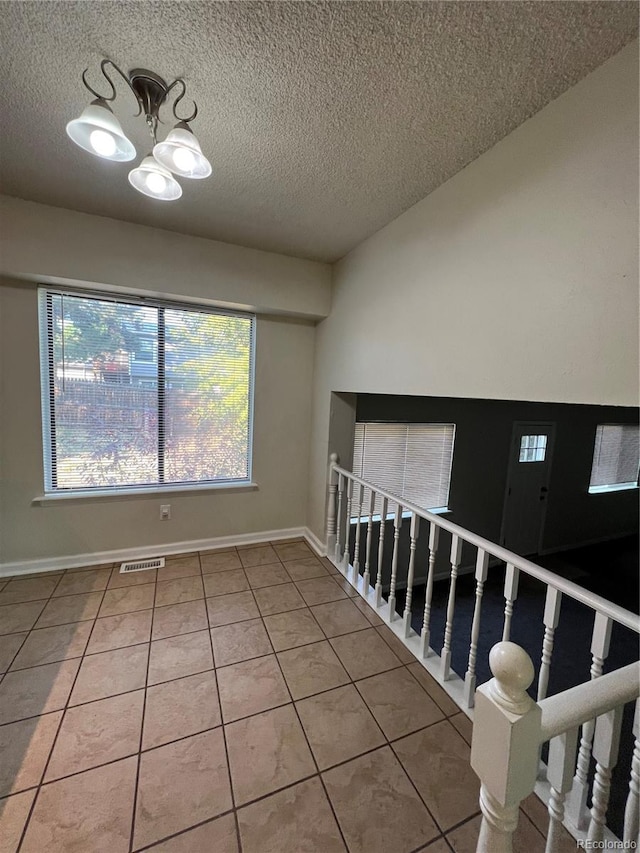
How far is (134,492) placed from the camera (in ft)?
9.12

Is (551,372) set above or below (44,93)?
below

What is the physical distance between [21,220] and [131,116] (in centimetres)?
133

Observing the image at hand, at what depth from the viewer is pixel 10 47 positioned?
1.14 metres

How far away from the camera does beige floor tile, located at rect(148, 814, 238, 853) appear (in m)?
1.07

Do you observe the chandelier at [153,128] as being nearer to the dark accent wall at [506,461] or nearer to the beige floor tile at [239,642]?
the beige floor tile at [239,642]

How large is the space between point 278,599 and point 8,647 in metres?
1.52

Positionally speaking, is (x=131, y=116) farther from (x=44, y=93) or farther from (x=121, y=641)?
(x=121, y=641)

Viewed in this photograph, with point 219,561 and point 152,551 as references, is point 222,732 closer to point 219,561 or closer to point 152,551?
point 219,561

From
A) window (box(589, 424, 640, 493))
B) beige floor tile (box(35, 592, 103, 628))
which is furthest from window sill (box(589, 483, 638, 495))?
beige floor tile (box(35, 592, 103, 628))

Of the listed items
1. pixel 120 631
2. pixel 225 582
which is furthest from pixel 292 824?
pixel 225 582

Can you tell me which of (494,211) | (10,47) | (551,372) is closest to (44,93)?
(10,47)

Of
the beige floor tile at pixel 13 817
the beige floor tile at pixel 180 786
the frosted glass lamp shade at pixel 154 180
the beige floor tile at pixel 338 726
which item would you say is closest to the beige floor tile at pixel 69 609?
the beige floor tile at pixel 13 817

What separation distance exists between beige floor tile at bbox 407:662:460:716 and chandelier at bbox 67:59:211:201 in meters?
2.56

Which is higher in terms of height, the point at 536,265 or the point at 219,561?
the point at 536,265
